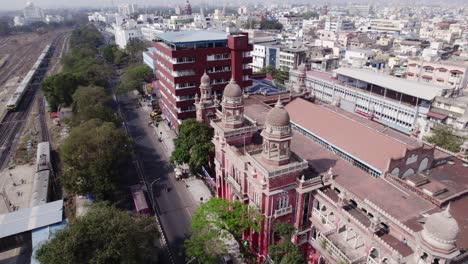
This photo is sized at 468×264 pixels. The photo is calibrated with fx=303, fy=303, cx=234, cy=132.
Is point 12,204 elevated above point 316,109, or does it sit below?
below

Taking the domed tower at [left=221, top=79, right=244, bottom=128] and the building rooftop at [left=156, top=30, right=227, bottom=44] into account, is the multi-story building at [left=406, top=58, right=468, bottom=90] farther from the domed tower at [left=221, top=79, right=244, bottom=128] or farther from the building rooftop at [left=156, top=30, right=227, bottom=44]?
the domed tower at [left=221, top=79, right=244, bottom=128]

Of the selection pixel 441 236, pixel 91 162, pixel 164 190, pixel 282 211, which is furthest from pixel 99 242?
pixel 441 236

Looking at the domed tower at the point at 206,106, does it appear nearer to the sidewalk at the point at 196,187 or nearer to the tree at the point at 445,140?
the sidewalk at the point at 196,187

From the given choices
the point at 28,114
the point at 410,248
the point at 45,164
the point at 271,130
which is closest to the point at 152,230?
the point at 271,130

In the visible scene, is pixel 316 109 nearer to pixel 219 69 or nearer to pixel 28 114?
pixel 219 69

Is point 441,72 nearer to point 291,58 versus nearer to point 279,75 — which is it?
point 279,75

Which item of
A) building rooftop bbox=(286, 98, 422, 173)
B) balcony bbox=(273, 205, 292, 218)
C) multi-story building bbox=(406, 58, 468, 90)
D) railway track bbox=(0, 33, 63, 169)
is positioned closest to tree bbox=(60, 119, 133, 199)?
balcony bbox=(273, 205, 292, 218)
